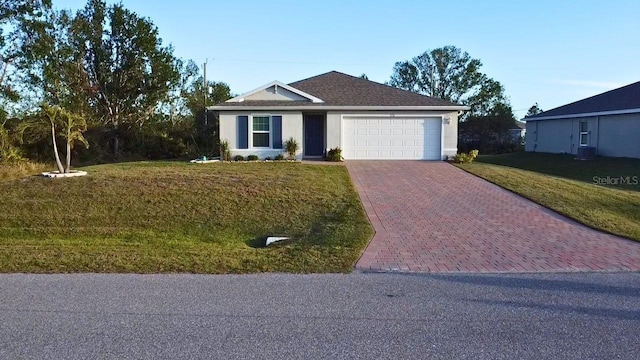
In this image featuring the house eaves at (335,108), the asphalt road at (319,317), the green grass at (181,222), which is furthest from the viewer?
the house eaves at (335,108)

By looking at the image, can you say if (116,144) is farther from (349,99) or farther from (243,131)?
(349,99)

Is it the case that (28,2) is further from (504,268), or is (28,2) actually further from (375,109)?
(504,268)

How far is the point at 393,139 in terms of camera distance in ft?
68.1

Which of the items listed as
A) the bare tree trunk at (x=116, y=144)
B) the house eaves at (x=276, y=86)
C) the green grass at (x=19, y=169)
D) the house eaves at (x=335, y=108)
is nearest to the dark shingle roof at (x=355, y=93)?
the house eaves at (x=335, y=108)

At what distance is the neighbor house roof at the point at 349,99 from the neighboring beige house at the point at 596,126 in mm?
9660

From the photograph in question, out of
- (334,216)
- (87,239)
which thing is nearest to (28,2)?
(87,239)

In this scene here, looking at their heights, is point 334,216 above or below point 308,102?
below

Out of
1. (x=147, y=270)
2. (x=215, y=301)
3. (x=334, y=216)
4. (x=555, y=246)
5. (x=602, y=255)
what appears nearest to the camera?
(x=215, y=301)

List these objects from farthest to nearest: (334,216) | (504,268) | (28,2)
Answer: (28,2)
(334,216)
(504,268)

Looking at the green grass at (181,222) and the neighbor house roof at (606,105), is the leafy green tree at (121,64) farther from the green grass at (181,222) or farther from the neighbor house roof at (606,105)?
the neighbor house roof at (606,105)

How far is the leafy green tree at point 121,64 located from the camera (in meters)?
30.8

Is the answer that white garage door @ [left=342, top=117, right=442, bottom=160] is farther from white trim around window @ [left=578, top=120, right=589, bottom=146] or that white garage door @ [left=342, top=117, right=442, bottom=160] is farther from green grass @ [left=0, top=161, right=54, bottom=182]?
green grass @ [left=0, top=161, right=54, bottom=182]

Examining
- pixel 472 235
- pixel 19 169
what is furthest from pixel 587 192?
pixel 19 169

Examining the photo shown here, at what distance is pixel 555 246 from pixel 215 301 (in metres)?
6.30
